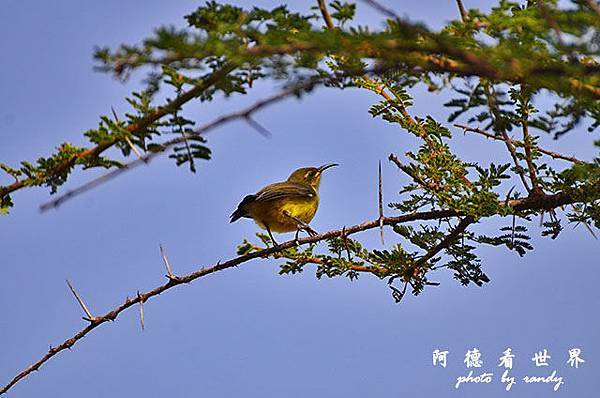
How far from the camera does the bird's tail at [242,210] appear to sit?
5504 millimetres

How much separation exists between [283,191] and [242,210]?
0.33 metres

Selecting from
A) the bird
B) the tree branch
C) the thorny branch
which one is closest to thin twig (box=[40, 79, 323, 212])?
the tree branch

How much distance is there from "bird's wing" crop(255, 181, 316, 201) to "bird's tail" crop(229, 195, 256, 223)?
0.08 meters

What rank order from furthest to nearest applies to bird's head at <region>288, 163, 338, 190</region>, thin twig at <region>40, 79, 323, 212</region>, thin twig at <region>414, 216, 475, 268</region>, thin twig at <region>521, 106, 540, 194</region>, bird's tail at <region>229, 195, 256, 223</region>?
1. bird's head at <region>288, 163, 338, 190</region>
2. bird's tail at <region>229, 195, 256, 223</region>
3. thin twig at <region>414, 216, 475, 268</region>
4. thin twig at <region>521, 106, 540, 194</region>
5. thin twig at <region>40, 79, 323, 212</region>

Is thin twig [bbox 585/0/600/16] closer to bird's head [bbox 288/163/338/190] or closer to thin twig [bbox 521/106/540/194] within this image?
thin twig [bbox 521/106/540/194]

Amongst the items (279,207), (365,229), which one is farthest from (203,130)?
(279,207)

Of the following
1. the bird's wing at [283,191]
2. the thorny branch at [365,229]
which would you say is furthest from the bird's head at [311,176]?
the thorny branch at [365,229]

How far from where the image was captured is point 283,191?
5758 millimetres

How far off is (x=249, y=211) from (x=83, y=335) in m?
2.04

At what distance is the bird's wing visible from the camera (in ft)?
18.4

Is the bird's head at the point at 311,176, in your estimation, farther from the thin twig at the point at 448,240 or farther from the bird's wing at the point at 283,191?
the thin twig at the point at 448,240

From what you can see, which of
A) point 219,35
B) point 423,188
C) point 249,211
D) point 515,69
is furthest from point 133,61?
point 249,211

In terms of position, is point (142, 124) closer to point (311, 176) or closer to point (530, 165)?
point (530, 165)

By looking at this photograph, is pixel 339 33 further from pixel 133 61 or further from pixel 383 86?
pixel 383 86
